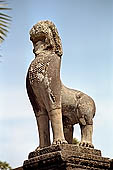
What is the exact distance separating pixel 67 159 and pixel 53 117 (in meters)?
0.91

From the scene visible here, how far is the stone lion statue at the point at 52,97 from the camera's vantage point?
829 cm

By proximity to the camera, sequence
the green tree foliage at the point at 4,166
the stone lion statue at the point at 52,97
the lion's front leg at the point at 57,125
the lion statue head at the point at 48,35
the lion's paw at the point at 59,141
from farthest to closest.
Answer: the green tree foliage at the point at 4,166, the lion statue head at the point at 48,35, the stone lion statue at the point at 52,97, the lion's front leg at the point at 57,125, the lion's paw at the point at 59,141

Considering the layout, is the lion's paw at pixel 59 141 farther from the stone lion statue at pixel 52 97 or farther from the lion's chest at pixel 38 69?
the lion's chest at pixel 38 69

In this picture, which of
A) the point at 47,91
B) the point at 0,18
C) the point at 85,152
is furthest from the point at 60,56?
the point at 85,152

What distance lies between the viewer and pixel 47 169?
798 cm

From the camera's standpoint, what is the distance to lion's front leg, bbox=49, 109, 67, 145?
Answer: 804cm

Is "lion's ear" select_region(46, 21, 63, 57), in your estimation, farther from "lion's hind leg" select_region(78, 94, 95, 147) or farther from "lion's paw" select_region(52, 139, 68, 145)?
"lion's paw" select_region(52, 139, 68, 145)

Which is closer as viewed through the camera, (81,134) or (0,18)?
(0,18)

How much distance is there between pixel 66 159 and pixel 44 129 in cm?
99

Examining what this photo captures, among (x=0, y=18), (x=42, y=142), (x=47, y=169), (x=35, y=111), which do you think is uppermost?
(x=0, y=18)

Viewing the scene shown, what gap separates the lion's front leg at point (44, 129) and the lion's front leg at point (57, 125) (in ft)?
1.06

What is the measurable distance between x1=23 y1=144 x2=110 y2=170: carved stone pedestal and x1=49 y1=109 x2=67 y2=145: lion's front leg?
201 millimetres

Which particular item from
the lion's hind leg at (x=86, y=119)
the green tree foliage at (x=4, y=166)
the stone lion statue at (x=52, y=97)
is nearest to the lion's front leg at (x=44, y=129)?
the stone lion statue at (x=52, y=97)

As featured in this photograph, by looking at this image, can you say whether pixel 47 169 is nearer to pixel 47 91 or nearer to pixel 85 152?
pixel 85 152
